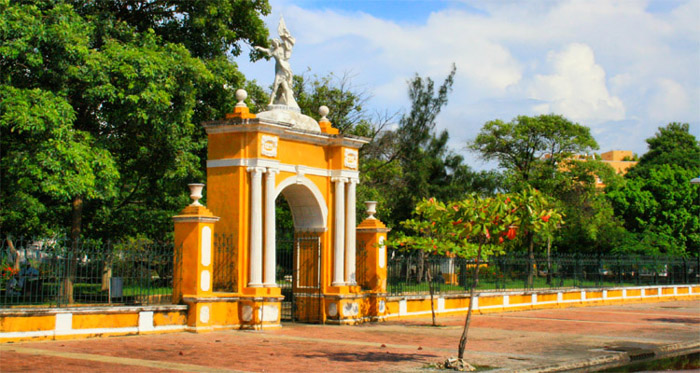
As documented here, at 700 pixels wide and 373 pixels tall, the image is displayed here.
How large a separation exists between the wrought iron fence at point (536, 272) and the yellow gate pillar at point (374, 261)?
1274mm

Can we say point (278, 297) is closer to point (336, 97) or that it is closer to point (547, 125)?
point (336, 97)

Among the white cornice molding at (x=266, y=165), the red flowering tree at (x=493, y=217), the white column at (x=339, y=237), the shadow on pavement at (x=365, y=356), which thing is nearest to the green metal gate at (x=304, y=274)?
the white column at (x=339, y=237)

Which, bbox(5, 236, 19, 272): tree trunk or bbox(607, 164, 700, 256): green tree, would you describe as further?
bbox(607, 164, 700, 256): green tree

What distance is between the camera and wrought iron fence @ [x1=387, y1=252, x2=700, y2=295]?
75.0 feet

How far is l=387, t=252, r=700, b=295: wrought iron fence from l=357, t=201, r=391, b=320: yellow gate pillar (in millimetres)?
1274

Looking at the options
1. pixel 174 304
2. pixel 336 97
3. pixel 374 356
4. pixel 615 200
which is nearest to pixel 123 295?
pixel 174 304

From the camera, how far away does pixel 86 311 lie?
49.1ft

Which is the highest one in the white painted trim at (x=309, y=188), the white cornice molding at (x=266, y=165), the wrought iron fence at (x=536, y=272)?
the white cornice molding at (x=266, y=165)

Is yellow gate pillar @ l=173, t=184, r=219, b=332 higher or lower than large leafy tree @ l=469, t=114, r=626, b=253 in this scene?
lower

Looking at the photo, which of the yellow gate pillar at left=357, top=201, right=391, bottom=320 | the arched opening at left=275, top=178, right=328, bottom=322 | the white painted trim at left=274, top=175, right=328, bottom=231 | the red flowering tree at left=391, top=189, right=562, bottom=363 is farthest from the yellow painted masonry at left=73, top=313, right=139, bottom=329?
the yellow gate pillar at left=357, top=201, right=391, bottom=320

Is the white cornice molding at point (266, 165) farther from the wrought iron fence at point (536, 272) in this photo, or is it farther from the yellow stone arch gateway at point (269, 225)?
the wrought iron fence at point (536, 272)

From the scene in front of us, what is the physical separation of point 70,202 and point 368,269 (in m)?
9.67

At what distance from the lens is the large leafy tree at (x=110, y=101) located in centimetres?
1900

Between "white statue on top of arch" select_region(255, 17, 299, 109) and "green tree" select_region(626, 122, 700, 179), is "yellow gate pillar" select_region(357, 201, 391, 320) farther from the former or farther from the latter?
"green tree" select_region(626, 122, 700, 179)
